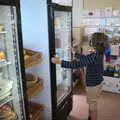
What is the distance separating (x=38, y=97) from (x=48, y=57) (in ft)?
1.88

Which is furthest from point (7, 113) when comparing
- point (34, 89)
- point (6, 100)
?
point (34, 89)

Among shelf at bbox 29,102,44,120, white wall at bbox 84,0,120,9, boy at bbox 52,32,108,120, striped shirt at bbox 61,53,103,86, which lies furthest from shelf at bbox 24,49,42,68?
white wall at bbox 84,0,120,9

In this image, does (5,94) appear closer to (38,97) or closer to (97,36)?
(38,97)

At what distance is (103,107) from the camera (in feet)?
11.3

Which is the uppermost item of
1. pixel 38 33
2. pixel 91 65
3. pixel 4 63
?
pixel 38 33

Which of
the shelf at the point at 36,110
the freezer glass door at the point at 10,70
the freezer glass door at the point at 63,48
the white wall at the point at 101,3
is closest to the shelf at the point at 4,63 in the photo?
the freezer glass door at the point at 10,70

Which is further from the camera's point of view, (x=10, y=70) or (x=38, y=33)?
(x=38, y=33)

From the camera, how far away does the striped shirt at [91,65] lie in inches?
87.1

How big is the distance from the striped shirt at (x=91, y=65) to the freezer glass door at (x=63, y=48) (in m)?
0.41

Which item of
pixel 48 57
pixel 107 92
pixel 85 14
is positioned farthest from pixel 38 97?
pixel 85 14

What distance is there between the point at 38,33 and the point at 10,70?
58 centimetres

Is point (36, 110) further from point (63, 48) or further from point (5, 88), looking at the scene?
point (63, 48)

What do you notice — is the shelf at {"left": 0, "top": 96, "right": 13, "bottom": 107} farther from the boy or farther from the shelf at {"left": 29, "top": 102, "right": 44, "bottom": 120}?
the boy

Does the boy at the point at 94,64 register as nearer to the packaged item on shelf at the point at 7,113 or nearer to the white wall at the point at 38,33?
the white wall at the point at 38,33
